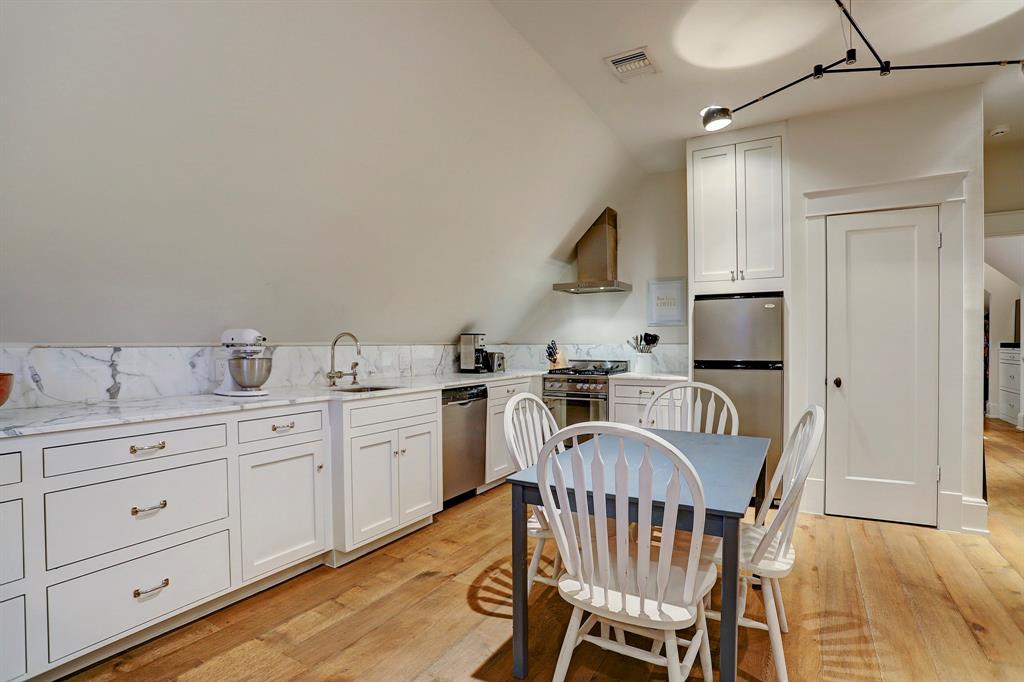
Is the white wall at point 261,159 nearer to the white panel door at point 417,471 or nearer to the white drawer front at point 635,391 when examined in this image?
the white panel door at point 417,471

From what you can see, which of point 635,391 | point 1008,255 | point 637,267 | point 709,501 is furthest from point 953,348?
point 1008,255

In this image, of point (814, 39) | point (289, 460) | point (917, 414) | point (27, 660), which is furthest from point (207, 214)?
point (917, 414)

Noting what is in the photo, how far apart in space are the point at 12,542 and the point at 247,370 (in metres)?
1.09

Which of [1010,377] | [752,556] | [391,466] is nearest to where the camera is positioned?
[752,556]

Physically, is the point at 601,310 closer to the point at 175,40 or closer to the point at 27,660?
the point at 175,40

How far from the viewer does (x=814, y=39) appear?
101 inches

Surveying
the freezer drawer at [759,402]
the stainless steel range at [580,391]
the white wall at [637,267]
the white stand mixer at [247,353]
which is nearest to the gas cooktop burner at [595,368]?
the stainless steel range at [580,391]

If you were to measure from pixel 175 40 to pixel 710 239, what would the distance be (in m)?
3.37

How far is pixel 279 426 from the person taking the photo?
2.43 meters

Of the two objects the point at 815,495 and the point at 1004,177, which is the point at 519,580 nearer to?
the point at 815,495

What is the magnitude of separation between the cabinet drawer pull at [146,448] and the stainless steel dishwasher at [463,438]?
1.71 m

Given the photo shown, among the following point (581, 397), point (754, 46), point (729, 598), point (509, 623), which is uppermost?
point (754, 46)

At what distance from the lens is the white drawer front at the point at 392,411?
274 cm

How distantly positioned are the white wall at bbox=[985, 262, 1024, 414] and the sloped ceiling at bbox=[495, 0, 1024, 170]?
16.6 feet
